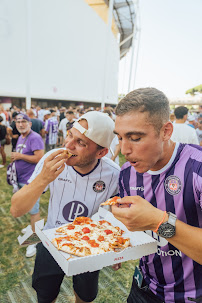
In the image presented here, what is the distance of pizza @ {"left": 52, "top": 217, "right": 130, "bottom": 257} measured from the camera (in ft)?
4.72

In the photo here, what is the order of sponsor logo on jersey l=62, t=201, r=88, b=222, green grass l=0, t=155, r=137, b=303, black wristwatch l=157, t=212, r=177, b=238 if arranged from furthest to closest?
green grass l=0, t=155, r=137, b=303
sponsor logo on jersey l=62, t=201, r=88, b=222
black wristwatch l=157, t=212, r=177, b=238

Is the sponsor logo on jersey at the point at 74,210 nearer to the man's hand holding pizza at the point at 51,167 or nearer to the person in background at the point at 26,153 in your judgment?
the man's hand holding pizza at the point at 51,167

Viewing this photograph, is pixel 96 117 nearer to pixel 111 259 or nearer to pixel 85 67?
pixel 111 259

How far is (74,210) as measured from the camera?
6.71 feet

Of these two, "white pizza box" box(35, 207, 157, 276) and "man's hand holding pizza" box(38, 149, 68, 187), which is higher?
"man's hand holding pizza" box(38, 149, 68, 187)

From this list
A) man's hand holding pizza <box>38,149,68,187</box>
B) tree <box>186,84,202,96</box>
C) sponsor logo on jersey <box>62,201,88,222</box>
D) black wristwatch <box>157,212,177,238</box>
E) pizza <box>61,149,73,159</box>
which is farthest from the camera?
tree <box>186,84,202,96</box>

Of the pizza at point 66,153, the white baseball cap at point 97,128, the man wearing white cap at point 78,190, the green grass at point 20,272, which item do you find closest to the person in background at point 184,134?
the green grass at point 20,272

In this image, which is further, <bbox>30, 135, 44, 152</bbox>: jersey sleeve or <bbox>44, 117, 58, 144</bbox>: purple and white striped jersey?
<bbox>44, 117, 58, 144</bbox>: purple and white striped jersey

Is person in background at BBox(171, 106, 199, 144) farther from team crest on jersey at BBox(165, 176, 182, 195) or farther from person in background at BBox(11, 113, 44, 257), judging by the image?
team crest on jersey at BBox(165, 176, 182, 195)

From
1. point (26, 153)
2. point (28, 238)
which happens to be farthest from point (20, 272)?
point (28, 238)

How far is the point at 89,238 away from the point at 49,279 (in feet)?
2.16

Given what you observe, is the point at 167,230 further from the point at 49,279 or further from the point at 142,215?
the point at 49,279

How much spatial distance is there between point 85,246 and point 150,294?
634 mm

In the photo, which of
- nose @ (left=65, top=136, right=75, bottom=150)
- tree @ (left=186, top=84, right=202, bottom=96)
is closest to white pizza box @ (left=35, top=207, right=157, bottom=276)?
nose @ (left=65, top=136, right=75, bottom=150)
